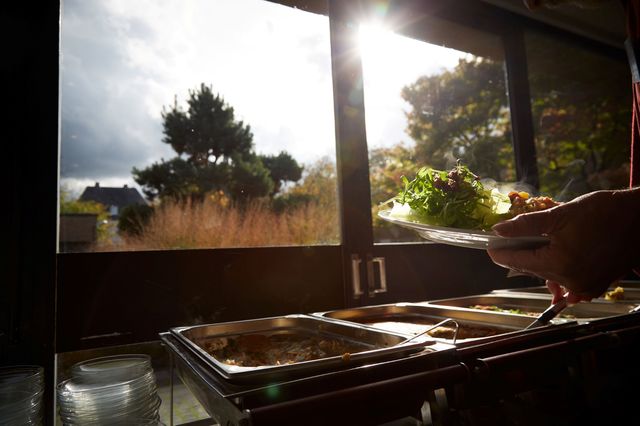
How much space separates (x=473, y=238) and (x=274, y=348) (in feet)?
2.53

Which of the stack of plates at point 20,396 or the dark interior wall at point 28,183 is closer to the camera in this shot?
the stack of plates at point 20,396

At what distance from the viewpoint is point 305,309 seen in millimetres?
2229

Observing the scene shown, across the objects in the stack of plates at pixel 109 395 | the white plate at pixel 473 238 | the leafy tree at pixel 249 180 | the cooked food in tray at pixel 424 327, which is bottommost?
the stack of plates at pixel 109 395

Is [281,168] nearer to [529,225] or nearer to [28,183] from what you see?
[28,183]

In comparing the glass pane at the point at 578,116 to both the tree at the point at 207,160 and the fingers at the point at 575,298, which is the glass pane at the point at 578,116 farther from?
the tree at the point at 207,160

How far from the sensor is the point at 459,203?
131cm

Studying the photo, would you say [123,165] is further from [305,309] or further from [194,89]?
[305,309]

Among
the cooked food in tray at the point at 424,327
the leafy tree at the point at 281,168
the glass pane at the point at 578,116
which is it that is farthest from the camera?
the glass pane at the point at 578,116

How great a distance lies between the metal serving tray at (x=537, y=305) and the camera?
2.02 metres

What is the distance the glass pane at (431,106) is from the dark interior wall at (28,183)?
5.44 ft

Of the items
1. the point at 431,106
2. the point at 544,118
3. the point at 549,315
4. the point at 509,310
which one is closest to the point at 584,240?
the point at 549,315

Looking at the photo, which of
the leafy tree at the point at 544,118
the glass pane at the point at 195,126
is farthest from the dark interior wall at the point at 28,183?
the leafy tree at the point at 544,118

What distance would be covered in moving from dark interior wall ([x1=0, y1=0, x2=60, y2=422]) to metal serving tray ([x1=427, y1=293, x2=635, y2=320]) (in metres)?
1.75

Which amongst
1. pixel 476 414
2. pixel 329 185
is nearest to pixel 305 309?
pixel 329 185
